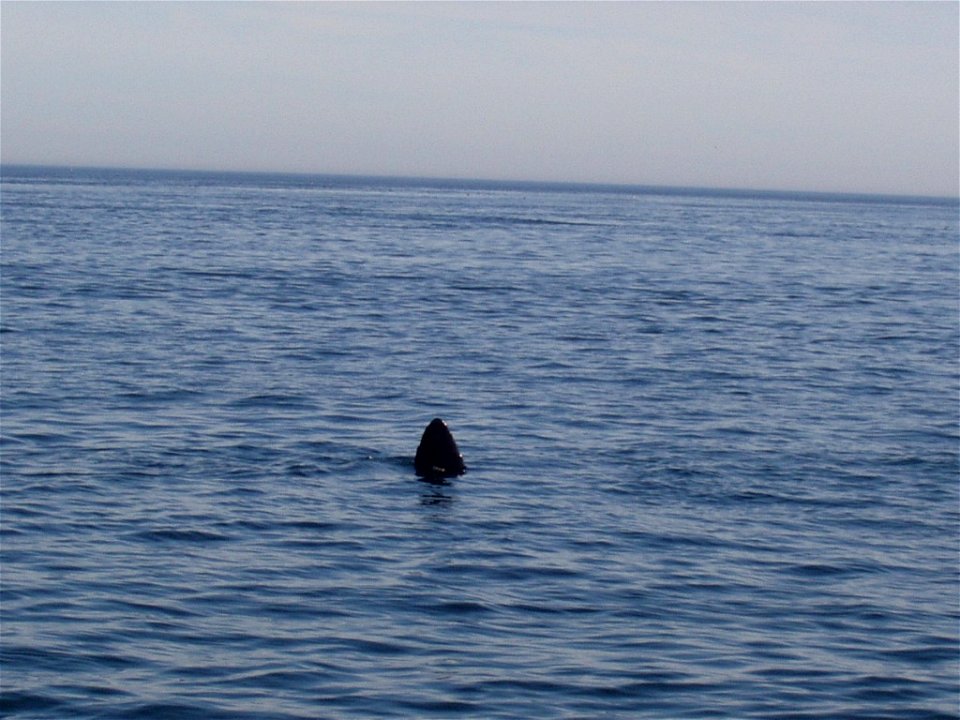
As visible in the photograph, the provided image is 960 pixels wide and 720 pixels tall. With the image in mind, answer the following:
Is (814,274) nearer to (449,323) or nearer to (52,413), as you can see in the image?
(449,323)

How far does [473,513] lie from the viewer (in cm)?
1612

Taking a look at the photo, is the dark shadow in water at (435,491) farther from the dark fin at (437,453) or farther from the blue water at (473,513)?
the dark fin at (437,453)

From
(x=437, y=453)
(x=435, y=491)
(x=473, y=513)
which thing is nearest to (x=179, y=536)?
(x=473, y=513)

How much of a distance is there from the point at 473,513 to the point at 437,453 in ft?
6.71

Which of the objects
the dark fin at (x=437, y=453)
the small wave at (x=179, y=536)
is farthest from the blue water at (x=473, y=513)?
the dark fin at (x=437, y=453)

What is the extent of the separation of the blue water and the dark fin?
0.26m

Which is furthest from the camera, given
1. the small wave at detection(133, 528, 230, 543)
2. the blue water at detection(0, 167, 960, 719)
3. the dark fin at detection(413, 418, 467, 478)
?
the dark fin at detection(413, 418, 467, 478)

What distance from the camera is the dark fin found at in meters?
18.0

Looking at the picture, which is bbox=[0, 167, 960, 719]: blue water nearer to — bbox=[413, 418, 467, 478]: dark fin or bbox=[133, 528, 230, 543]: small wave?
bbox=[133, 528, 230, 543]: small wave

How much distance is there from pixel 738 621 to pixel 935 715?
2215 millimetres

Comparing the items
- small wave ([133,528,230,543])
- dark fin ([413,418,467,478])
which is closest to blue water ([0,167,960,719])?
small wave ([133,528,230,543])

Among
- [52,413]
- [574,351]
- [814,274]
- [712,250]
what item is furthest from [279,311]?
[712,250]

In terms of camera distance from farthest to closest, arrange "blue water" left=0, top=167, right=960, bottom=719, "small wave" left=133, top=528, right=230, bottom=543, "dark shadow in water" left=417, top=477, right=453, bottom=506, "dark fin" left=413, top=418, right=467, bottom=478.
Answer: "dark fin" left=413, top=418, right=467, bottom=478 → "dark shadow in water" left=417, top=477, right=453, bottom=506 → "small wave" left=133, top=528, right=230, bottom=543 → "blue water" left=0, top=167, right=960, bottom=719

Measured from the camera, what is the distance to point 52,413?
21250mm
